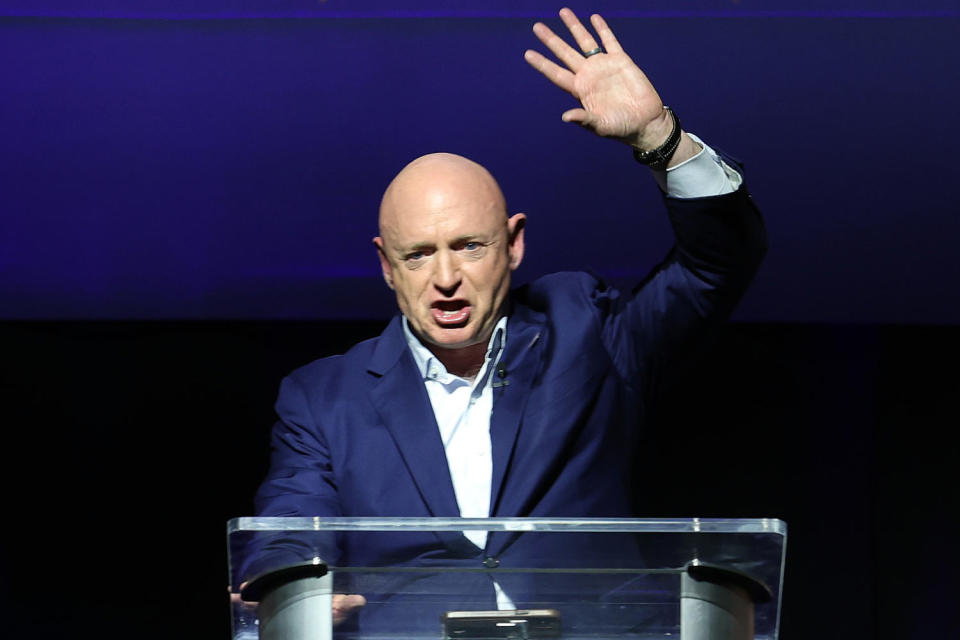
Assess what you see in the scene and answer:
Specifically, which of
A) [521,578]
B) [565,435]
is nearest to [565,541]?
[521,578]

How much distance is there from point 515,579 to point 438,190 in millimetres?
761

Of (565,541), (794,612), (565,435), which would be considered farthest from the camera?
(794,612)

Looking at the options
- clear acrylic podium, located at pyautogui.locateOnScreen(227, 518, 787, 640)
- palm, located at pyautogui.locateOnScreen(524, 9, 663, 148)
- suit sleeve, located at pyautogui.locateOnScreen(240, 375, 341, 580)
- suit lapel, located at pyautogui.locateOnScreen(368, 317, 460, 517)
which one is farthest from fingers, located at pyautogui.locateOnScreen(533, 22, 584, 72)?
clear acrylic podium, located at pyautogui.locateOnScreen(227, 518, 787, 640)

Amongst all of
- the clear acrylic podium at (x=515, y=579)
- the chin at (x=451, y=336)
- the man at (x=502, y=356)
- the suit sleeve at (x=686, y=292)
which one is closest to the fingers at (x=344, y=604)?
the clear acrylic podium at (x=515, y=579)

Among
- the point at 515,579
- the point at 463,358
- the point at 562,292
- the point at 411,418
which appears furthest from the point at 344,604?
the point at 562,292

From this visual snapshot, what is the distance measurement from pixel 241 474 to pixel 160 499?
0.17m

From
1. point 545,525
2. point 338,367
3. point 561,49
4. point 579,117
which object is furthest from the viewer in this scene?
point 338,367

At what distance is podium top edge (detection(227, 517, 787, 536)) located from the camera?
48.3 inches

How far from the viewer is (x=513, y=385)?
1.99 m

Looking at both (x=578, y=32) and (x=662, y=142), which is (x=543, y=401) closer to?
(x=662, y=142)

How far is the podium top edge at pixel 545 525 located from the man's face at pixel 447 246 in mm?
719

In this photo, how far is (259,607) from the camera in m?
1.29

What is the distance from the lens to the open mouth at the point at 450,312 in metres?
1.95

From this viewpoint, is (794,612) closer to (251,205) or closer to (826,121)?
(826,121)
